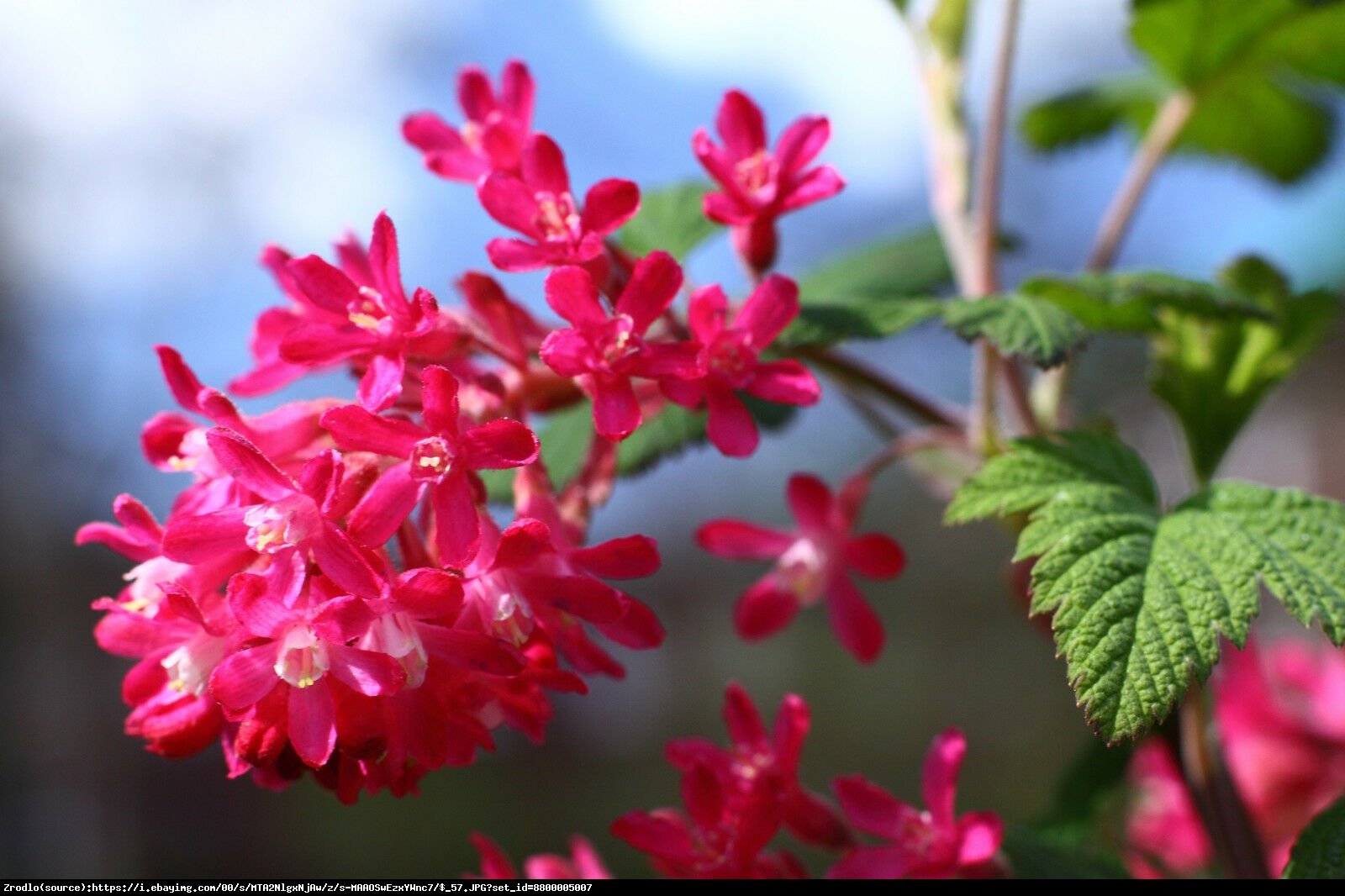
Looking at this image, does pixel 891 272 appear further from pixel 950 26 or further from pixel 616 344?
pixel 616 344

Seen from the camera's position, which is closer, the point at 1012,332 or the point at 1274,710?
the point at 1012,332

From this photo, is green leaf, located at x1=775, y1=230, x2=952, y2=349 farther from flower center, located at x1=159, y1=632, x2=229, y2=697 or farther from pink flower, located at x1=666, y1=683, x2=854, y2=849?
flower center, located at x1=159, y1=632, x2=229, y2=697

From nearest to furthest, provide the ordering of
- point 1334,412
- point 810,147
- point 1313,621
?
point 1313,621 < point 810,147 < point 1334,412

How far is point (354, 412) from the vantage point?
1.96 ft

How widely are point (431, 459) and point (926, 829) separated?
47 centimetres

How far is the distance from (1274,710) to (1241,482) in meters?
0.82

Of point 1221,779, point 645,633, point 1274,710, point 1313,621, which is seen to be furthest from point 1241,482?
point 1274,710

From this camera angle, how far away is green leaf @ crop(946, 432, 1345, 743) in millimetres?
629

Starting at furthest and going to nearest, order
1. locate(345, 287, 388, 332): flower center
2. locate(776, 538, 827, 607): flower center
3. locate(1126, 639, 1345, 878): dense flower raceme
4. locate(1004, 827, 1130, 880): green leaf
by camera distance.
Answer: locate(1126, 639, 1345, 878): dense flower raceme → locate(776, 538, 827, 607): flower center → locate(1004, 827, 1130, 880): green leaf → locate(345, 287, 388, 332): flower center

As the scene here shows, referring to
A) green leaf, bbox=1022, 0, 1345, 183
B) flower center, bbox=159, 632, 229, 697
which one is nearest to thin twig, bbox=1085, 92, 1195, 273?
green leaf, bbox=1022, 0, 1345, 183

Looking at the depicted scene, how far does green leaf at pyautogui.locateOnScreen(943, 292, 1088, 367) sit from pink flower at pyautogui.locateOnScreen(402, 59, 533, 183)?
33 cm

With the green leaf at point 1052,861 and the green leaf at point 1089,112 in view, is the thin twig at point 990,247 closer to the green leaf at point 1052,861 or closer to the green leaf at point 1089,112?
the green leaf at point 1052,861

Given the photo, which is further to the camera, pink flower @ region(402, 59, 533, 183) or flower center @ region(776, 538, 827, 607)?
flower center @ region(776, 538, 827, 607)
